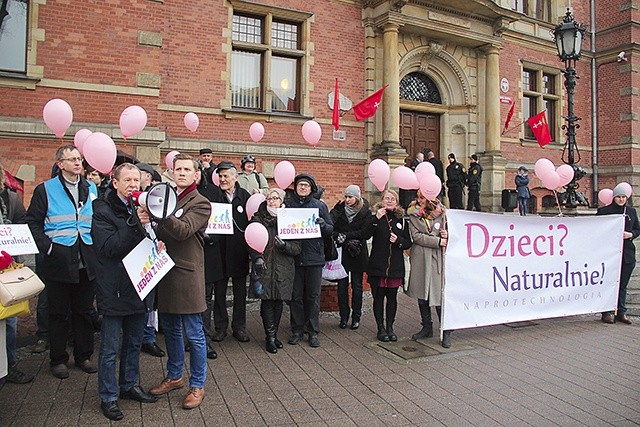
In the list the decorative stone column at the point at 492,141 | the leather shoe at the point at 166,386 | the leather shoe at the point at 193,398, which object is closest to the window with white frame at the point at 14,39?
the leather shoe at the point at 166,386

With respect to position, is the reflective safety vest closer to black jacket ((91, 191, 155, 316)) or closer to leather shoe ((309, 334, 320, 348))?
black jacket ((91, 191, 155, 316))

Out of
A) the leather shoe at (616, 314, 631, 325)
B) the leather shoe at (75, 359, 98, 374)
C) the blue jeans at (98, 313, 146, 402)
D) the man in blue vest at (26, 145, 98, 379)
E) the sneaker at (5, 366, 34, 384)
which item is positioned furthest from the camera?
the leather shoe at (616, 314, 631, 325)

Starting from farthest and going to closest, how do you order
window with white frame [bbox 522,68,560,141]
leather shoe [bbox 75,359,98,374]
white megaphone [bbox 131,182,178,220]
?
window with white frame [bbox 522,68,560,141] < leather shoe [bbox 75,359,98,374] < white megaphone [bbox 131,182,178,220]

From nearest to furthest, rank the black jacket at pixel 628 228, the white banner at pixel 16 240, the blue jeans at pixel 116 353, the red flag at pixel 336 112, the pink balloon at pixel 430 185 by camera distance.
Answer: the blue jeans at pixel 116 353 → the white banner at pixel 16 240 → the pink balloon at pixel 430 185 → the black jacket at pixel 628 228 → the red flag at pixel 336 112

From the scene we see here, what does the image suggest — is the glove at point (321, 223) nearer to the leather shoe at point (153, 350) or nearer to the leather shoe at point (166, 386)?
the leather shoe at point (153, 350)

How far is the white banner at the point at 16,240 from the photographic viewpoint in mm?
3908

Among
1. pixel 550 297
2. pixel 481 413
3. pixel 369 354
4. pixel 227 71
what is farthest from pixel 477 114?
pixel 481 413

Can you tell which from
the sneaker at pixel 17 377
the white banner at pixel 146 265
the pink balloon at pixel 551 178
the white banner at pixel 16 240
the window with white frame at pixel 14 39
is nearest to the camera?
the white banner at pixel 146 265

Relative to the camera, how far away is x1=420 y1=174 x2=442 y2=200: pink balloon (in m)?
5.83

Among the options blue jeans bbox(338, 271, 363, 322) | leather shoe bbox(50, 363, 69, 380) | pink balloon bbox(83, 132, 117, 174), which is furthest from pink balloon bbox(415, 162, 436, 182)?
leather shoe bbox(50, 363, 69, 380)

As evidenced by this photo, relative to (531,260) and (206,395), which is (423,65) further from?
(206,395)

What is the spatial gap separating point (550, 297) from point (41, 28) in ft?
32.0

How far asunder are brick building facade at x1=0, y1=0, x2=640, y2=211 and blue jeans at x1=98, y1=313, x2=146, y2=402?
6.30m

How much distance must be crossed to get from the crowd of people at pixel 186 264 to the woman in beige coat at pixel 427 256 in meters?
0.01
